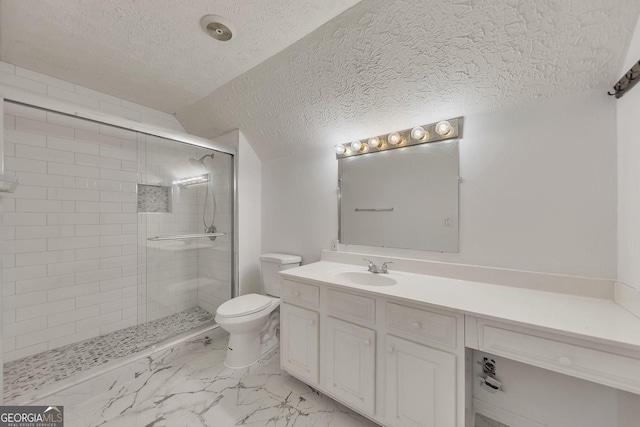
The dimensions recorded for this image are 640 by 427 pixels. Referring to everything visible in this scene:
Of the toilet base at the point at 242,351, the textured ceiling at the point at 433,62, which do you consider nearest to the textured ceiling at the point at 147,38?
the textured ceiling at the point at 433,62

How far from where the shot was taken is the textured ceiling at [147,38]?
1.28 m

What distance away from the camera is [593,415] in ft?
3.76

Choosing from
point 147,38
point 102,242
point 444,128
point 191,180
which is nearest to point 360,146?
point 444,128

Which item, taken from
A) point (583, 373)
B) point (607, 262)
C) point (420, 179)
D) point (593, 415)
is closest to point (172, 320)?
point (420, 179)

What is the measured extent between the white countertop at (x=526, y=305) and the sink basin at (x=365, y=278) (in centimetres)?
10

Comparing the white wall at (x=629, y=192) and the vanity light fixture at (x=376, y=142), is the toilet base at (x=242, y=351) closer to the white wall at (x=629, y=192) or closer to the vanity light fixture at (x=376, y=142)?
the vanity light fixture at (x=376, y=142)

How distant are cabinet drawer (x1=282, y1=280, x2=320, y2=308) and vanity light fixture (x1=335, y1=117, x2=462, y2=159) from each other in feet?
3.74

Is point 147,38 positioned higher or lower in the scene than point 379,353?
higher

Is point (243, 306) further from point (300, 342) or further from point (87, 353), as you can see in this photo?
point (87, 353)

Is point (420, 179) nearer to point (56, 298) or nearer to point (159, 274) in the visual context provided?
point (159, 274)

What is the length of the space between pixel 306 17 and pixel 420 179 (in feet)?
4.03

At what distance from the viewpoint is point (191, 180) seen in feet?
8.16

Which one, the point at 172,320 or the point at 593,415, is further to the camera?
the point at 172,320

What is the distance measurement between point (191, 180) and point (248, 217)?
0.71m
